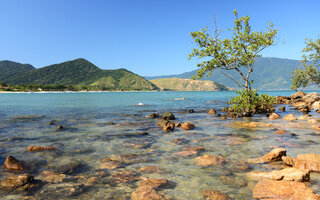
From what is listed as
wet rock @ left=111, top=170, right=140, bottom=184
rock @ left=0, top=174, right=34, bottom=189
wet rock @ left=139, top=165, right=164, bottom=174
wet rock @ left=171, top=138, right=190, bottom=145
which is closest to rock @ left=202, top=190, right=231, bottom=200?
wet rock @ left=139, top=165, right=164, bottom=174

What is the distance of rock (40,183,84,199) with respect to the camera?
6.64m

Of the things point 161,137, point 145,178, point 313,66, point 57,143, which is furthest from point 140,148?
point 313,66

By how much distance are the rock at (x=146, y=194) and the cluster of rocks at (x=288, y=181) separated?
119 inches

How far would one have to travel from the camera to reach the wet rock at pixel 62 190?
21.8ft

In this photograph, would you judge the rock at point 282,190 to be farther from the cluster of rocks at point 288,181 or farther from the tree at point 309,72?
the tree at point 309,72

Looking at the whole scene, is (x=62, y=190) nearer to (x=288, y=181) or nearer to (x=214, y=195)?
(x=214, y=195)

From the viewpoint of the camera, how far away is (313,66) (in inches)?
1598

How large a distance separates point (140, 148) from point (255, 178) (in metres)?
6.68

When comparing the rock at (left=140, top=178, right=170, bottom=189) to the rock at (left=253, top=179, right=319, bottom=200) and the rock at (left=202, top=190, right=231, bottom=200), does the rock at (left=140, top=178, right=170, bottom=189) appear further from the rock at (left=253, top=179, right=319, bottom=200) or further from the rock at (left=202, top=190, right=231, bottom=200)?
the rock at (left=253, top=179, right=319, bottom=200)

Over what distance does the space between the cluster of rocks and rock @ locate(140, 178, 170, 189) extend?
2950 millimetres

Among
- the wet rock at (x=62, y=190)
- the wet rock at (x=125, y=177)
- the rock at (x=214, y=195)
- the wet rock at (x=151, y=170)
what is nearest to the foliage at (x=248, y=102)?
the wet rock at (x=151, y=170)

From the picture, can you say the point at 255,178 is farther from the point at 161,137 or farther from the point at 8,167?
the point at 8,167

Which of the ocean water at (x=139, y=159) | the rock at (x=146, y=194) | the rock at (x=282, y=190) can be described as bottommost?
the ocean water at (x=139, y=159)

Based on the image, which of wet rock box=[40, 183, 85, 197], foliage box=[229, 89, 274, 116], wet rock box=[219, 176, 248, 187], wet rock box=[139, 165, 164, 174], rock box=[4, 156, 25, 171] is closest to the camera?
wet rock box=[40, 183, 85, 197]
